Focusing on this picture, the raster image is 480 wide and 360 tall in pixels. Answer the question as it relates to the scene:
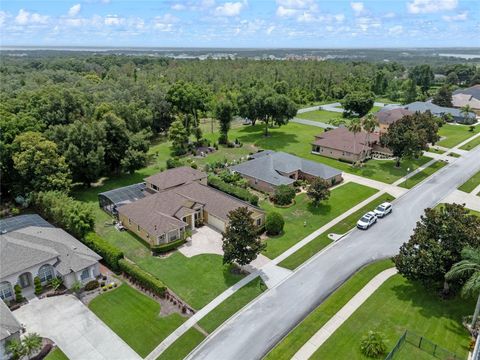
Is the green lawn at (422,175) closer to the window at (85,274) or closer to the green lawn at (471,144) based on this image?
the green lawn at (471,144)

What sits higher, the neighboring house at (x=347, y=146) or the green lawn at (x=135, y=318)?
the neighboring house at (x=347, y=146)

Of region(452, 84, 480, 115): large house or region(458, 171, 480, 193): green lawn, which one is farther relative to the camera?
region(452, 84, 480, 115): large house

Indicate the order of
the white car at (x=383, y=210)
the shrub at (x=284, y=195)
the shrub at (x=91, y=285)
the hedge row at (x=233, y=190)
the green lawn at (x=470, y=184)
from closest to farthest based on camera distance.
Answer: the shrub at (x=91, y=285) < the white car at (x=383, y=210) < the hedge row at (x=233, y=190) < the shrub at (x=284, y=195) < the green lawn at (x=470, y=184)

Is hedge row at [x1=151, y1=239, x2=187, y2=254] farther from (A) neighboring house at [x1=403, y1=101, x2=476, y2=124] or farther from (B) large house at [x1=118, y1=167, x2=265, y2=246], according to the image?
(A) neighboring house at [x1=403, y1=101, x2=476, y2=124]

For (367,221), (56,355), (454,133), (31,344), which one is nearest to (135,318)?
(56,355)

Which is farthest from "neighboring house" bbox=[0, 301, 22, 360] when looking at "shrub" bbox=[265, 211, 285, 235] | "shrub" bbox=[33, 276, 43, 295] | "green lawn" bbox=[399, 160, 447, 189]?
"green lawn" bbox=[399, 160, 447, 189]

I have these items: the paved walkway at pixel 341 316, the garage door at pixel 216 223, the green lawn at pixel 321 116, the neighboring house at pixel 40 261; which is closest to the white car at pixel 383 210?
the paved walkway at pixel 341 316

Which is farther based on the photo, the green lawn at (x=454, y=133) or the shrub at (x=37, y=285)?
the green lawn at (x=454, y=133)
